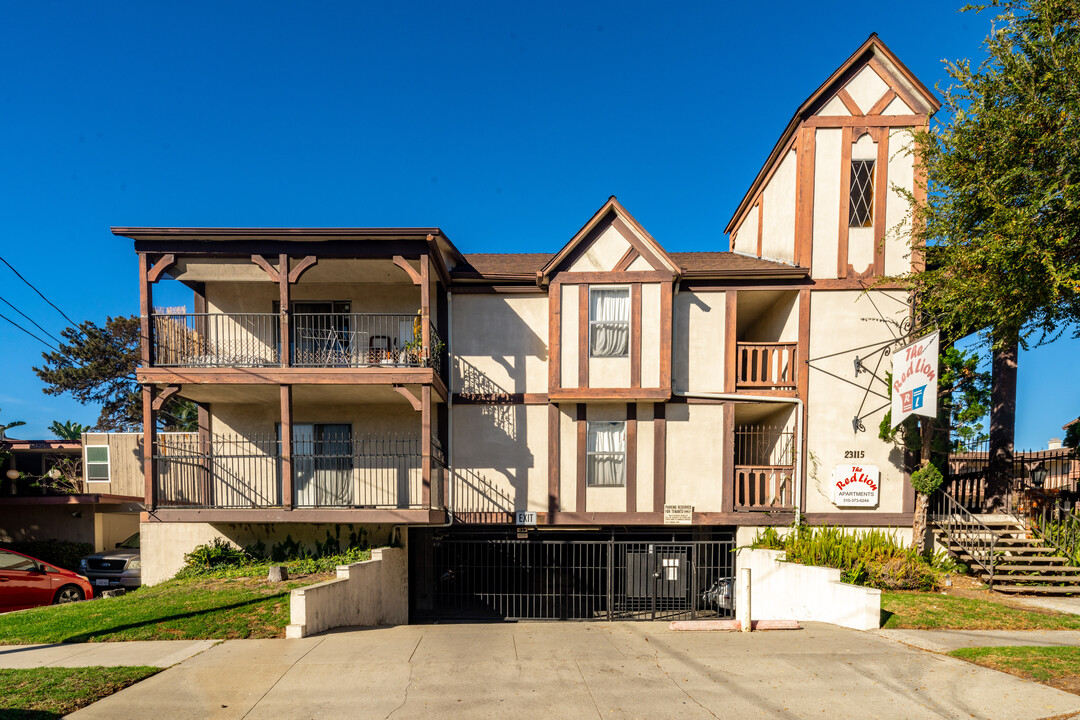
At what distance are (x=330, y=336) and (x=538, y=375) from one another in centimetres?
547

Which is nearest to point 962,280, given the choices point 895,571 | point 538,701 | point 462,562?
point 895,571

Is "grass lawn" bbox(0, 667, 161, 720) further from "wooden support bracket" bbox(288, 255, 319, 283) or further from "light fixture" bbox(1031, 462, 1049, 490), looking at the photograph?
"light fixture" bbox(1031, 462, 1049, 490)

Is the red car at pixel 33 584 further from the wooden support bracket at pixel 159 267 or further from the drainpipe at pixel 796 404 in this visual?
the drainpipe at pixel 796 404

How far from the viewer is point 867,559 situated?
454 inches

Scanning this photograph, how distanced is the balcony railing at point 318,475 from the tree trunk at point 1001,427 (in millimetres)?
14135

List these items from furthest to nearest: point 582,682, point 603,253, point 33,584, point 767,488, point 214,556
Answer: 1. point 603,253
2. point 767,488
3. point 214,556
4. point 33,584
5. point 582,682

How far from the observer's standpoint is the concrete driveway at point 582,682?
599cm

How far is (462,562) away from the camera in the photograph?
586 inches

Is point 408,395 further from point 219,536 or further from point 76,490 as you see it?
point 76,490

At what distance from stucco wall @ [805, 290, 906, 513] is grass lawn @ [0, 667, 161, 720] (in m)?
13.4

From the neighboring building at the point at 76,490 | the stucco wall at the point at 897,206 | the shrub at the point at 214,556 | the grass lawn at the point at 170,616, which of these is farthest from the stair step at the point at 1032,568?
the neighboring building at the point at 76,490

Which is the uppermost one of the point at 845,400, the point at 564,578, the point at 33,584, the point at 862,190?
the point at 862,190

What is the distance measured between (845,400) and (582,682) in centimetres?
997

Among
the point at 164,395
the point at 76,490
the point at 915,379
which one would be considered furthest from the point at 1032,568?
the point at 76,490
